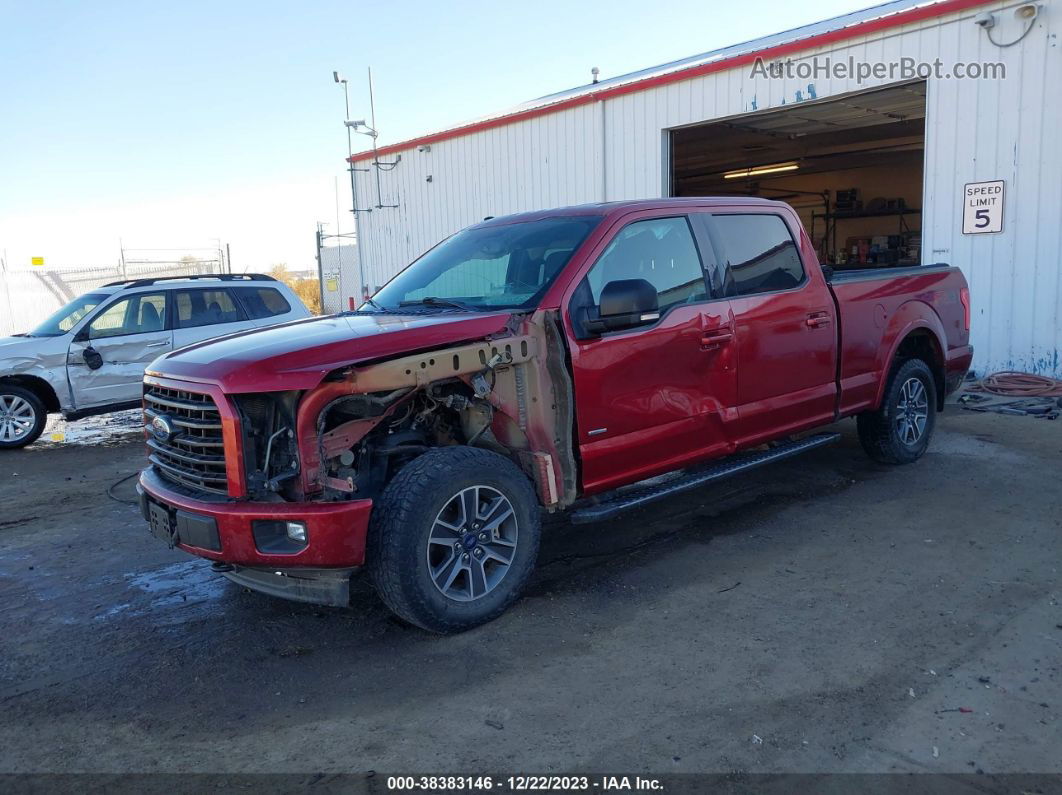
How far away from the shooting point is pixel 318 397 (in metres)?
3.52

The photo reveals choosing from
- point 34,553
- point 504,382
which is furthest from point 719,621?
point 34,553

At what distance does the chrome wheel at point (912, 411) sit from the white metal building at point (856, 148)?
13.9 feet

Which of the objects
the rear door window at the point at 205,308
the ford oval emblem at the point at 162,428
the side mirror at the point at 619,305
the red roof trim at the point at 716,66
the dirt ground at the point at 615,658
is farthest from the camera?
the red roof trim at the point at 716,66

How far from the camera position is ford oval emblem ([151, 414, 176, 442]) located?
156 inches

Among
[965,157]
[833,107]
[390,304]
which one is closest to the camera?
[390,304]

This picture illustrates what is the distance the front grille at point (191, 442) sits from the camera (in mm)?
3729

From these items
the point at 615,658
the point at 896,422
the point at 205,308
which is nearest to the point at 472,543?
the point at 615,658

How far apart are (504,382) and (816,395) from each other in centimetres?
260

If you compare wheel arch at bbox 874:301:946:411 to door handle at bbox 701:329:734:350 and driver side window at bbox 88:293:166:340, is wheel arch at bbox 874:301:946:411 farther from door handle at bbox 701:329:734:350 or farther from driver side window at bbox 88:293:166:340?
driver side window at bbox 88:293:166:340

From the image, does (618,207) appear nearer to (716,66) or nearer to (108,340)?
(108,340)

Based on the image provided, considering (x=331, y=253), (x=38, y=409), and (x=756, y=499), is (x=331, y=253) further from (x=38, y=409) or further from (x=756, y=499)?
(x=756, y=499)

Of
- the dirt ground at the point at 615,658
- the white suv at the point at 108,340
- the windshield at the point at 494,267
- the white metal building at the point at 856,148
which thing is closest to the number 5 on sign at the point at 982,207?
the white metal building at the point at 856,148

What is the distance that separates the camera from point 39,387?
9.14m

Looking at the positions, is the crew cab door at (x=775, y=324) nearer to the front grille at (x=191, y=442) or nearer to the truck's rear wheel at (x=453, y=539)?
the truck's rear wheel at (x=453, y=539)
